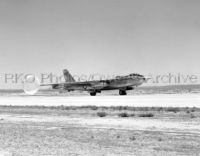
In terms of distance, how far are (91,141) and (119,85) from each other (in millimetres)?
51457

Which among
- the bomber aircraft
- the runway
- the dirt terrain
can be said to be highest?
the bomber aircraft

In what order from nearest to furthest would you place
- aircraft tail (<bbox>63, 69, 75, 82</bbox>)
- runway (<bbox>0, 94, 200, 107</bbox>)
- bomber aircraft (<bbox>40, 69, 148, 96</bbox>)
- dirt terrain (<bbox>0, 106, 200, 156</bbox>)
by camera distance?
1. dirt terrain (<bbox>0, 106, 200, 156</bbox>)
2. runway (<bbox>0, 94, 200, 107</bbox>)
3. bomber aircraft (<bbox>40, 69, 148, 96</bbox>)
4. aircraft tail (<bbox>63, 69, 75, 82</bbox>)

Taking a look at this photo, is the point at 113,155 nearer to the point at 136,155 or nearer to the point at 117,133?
the point at 136,155

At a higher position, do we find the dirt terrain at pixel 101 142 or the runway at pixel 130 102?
the runway at pixel 130 102

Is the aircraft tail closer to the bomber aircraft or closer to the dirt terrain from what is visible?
the bomber aircraft

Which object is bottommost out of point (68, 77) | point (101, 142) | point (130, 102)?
point (101, 142)

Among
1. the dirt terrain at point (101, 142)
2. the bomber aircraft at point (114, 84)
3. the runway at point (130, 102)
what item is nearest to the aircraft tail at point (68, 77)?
the bomber aircraft at point (114, 84)

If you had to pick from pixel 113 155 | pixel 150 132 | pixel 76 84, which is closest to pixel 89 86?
pixel 76 84

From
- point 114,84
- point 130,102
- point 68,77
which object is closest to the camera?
point 130,102

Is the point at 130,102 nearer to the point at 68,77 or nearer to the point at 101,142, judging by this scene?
the point at 101,142

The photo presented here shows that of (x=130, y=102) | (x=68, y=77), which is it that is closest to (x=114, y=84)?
(x=68, y=77)

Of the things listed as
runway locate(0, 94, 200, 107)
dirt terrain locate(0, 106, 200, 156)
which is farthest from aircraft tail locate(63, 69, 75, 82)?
dirt terrain locate(0, 106, 200, 156)

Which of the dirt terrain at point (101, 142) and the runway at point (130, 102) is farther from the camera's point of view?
the runway at point (130, 102)

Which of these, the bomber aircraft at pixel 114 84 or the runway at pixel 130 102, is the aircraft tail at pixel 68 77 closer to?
the bomber aircraft at pixel 114 84
